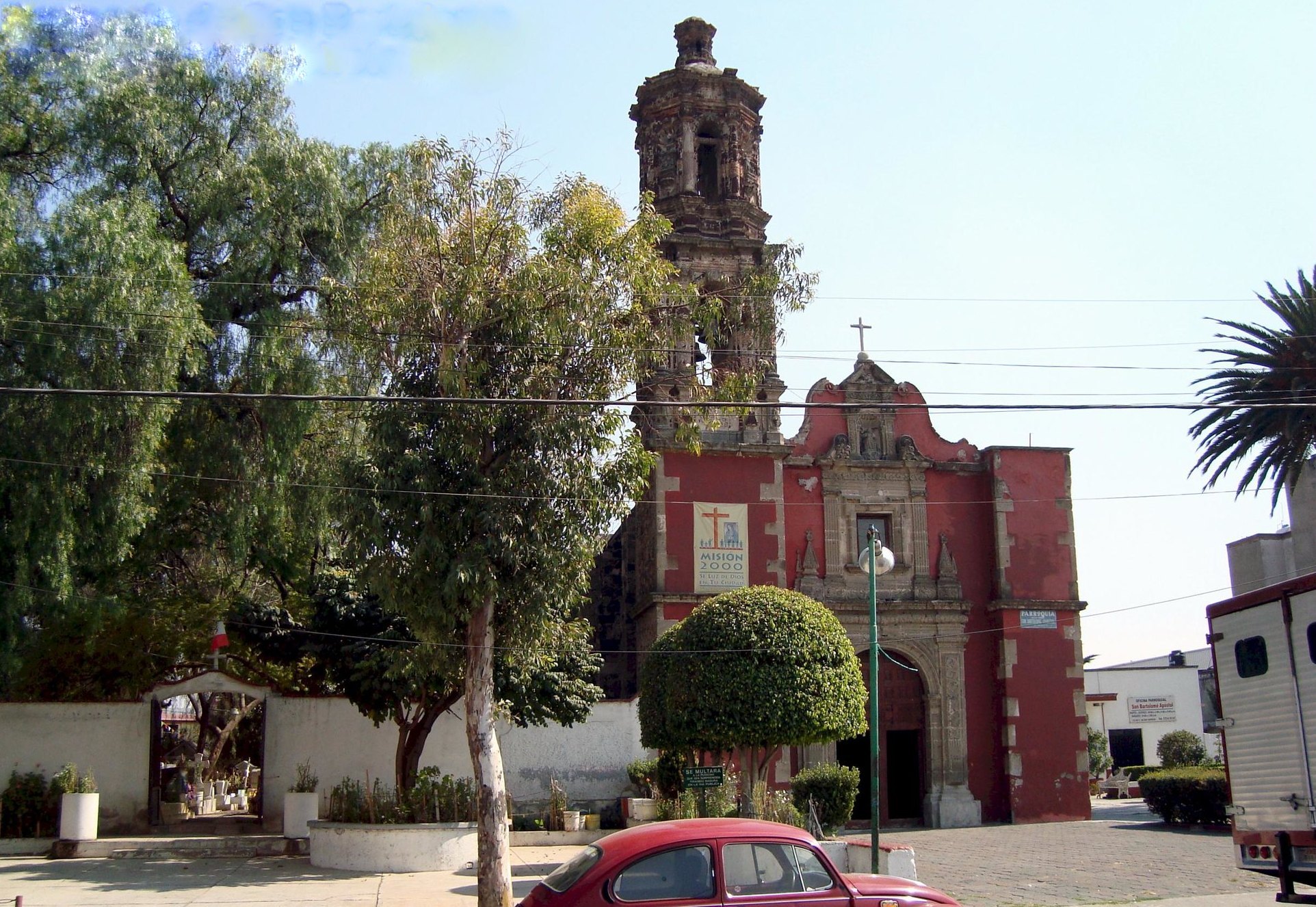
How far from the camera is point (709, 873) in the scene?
29.1ft

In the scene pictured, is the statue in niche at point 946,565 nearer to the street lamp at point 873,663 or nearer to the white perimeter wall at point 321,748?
the white perimeter wall at point 321,748

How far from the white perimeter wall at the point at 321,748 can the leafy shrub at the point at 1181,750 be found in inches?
788

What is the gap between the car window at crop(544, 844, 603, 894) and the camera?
8.88 metres

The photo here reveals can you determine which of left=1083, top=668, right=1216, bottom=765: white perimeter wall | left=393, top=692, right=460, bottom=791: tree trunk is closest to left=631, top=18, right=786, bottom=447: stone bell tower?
left=393, top=692, right=460, bottom=791: tree trunk

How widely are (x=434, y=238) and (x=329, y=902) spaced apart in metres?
8.41

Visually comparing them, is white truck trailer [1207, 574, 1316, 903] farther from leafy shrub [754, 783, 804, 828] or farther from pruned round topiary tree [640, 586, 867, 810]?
pruned round topiary tree [640, 586, 867, 810]

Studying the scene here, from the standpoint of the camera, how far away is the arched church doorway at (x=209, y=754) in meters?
22.1

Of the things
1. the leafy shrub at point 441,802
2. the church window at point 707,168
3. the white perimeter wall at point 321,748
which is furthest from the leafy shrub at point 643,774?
the church window at point 707,168

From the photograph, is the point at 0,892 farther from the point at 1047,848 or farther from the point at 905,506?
the point at 905,506

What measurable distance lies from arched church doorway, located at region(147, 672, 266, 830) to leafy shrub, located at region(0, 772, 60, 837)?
1759mm

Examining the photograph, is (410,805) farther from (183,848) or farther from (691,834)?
(691,834)

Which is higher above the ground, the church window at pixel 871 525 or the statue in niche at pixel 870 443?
the statue in niche at pixel 870 443

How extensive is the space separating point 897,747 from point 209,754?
19.9 meters

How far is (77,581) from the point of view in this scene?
20.9 metres
